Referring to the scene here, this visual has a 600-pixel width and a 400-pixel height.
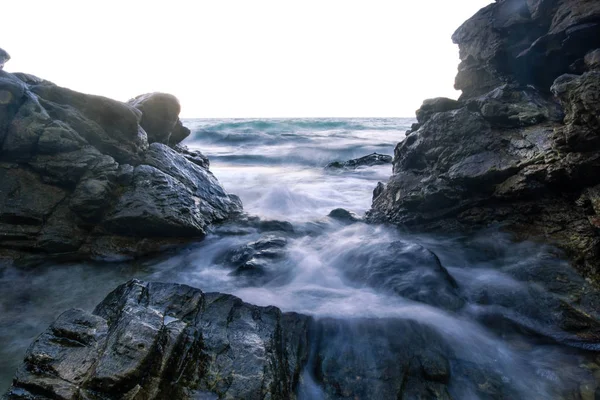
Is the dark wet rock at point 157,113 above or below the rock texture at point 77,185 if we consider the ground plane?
above

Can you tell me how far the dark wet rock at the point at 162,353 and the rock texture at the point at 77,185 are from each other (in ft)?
8.45

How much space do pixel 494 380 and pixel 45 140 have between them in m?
6.60

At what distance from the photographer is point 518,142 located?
4867 mm

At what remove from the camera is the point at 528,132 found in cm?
486

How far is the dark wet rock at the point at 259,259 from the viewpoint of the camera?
4.79 m

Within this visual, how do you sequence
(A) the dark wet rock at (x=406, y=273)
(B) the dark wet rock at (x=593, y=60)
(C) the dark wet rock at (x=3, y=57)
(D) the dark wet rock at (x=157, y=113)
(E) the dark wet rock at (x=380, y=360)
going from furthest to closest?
(D) the dark wet rock at (x=157, y=113) < (C) the dark wet rock at (x=3, y=57) < (B) the dark wet rock at (x=593, y=60) < (A) the dark wet rock at (x=406, y=273) < (E) the dark wet rock at (x=380, y=360)

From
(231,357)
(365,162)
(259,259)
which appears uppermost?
(365,162)

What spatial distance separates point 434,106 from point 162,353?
6.79 metres

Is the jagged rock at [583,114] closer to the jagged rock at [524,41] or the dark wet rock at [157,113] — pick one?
the jagged rock at [524,41]

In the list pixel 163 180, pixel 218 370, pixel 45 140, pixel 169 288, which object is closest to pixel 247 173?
pixel 163 180

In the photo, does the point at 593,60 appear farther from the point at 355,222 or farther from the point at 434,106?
the point at 355,222

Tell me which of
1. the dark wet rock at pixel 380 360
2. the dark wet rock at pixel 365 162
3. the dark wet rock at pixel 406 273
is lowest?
the dark wet rock at pixel 380 360

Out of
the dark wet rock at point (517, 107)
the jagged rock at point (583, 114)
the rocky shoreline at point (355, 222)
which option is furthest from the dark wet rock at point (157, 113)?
the jagged rock at point (583, 114)

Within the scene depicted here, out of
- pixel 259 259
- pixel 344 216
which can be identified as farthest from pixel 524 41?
pixel 259 259
